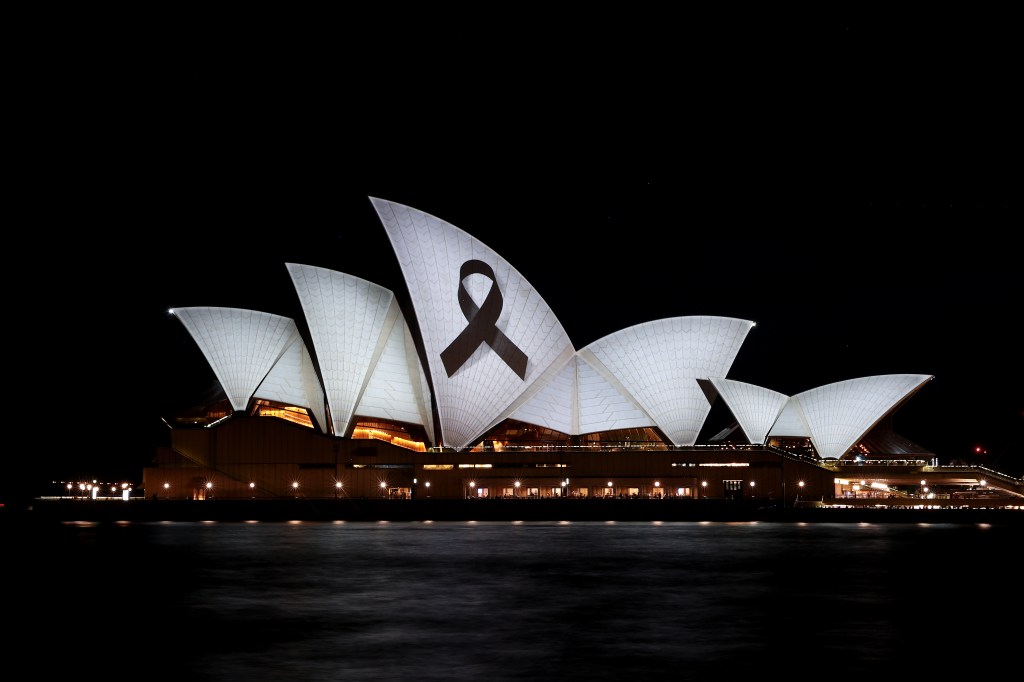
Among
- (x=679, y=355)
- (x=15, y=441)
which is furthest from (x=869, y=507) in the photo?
(x=15, y=441)

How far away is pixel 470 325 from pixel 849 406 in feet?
79.0

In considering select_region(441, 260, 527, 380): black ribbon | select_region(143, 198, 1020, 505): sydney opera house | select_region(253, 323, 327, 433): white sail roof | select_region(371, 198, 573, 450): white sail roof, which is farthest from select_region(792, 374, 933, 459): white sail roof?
select_region(253, 323, 327, 433): white sail roof

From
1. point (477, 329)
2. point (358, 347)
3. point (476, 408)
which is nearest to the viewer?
point (477, 329)

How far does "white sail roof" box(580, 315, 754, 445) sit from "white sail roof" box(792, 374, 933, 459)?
7.72m

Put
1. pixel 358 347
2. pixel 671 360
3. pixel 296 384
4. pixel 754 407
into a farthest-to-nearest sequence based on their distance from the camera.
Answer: pixel 754 407, pixel 296 384, pixel 671 360, pixel 358 347

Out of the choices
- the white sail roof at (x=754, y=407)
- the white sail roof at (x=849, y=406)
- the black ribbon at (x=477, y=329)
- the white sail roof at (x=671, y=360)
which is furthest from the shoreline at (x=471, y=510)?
the black ribbon at (x=477, y=329)

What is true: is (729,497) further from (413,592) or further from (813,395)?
(413,592)

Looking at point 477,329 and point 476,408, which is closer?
point 477,329

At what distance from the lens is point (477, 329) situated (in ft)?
180

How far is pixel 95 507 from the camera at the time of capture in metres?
58.8

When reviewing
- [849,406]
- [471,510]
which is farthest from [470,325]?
[849,406]

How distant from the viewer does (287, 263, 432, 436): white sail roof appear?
5400cm

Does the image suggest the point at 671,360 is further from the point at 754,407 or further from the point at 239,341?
the point at 239,341

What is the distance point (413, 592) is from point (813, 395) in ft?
139
